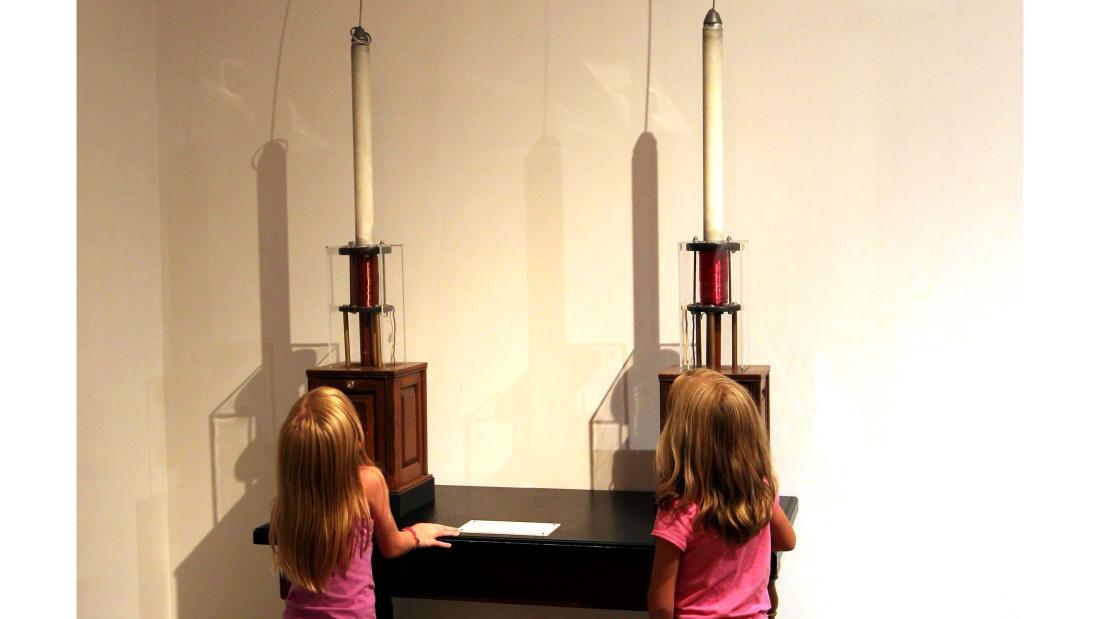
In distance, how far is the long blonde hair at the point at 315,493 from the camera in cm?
205

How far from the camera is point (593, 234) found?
2.85 metres

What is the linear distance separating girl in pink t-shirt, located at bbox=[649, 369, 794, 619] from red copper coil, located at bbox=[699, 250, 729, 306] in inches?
21.7

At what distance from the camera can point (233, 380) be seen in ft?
10.3

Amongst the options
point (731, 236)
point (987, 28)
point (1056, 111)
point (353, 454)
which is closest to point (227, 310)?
point (353, 454)

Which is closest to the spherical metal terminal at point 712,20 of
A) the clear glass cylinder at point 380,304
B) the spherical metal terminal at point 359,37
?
the spherical metal terminal at point 359,37

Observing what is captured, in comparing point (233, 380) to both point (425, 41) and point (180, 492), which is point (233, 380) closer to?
point (180, 492)

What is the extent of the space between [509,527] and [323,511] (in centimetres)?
53

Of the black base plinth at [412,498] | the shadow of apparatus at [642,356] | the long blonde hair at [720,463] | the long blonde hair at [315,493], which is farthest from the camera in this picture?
the shadow of apparatus at [642,356]

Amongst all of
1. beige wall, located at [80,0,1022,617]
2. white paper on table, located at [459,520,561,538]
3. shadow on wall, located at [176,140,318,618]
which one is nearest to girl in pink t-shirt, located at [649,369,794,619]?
white paper on table, located at [459,520,561,538]

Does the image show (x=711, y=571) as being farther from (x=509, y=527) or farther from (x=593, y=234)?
(x=593, y=234)

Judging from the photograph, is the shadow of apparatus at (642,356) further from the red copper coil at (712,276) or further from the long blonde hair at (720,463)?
the long blonde hair at (720,463)

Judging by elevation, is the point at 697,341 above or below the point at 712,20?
below

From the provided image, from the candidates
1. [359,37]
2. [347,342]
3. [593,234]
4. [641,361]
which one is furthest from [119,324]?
[641,361]

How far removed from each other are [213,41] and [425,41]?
69cm
